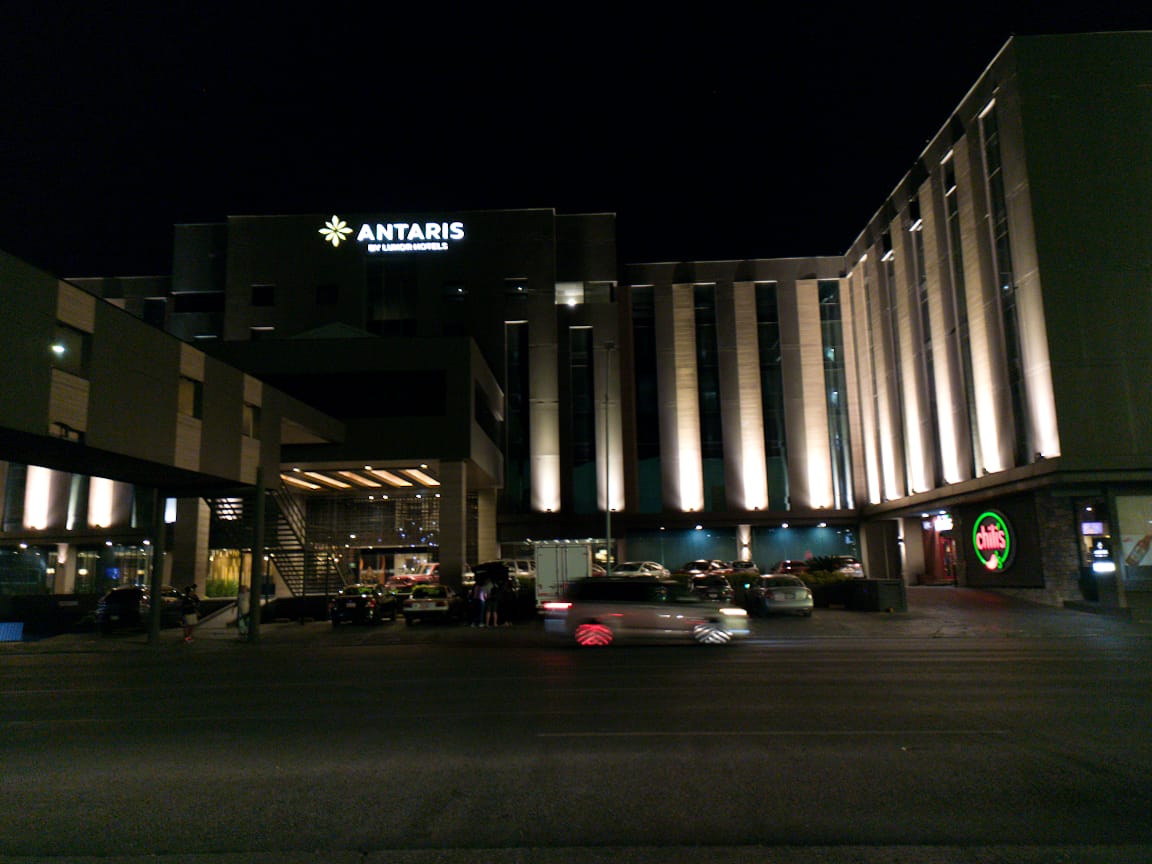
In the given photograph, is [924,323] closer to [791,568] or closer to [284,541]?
[791,568]

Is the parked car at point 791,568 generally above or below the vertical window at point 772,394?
below

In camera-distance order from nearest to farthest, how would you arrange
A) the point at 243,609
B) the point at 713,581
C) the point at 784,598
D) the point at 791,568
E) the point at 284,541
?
the point at 243,609 → the point at 784,598 → the point at 713,581 → the point at 284,541 → the point at 791,568

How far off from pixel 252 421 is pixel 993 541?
2869 cm

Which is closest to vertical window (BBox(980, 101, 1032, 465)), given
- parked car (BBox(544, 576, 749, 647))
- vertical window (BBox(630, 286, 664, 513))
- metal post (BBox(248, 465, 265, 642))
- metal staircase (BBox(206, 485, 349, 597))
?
parked car (BBox(544, 576, 749, 647))

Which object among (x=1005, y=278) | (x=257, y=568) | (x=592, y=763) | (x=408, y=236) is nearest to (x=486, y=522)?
(x=408, y=236)

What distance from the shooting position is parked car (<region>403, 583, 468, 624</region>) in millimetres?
29438

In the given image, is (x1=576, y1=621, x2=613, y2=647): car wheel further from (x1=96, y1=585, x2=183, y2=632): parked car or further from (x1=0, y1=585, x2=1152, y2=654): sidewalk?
(x1=96, y1=585, x2=183, y2=632): parked car

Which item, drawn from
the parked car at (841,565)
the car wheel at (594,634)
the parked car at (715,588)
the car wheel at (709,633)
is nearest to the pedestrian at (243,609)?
the car wheel at (594,634)

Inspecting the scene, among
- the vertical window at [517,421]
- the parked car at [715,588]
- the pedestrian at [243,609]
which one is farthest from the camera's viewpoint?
the vertical window at [517,421]

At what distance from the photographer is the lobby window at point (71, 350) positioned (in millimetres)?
20047

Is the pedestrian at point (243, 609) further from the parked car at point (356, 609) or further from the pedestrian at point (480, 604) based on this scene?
the pedestrian at point (480, 604)

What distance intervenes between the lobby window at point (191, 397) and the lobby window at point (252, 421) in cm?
331

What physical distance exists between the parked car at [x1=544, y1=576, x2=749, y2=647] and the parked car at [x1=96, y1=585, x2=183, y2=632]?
15340 millimetres

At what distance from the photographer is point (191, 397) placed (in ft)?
84.2
